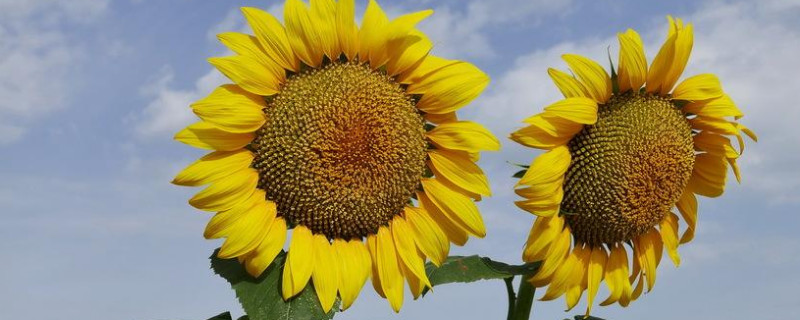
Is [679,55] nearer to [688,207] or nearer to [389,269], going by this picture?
[688,207]

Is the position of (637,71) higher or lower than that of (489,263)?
higher

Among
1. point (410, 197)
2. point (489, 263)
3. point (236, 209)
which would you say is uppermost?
point (236, 209)

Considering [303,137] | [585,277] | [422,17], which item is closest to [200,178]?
[303,137]

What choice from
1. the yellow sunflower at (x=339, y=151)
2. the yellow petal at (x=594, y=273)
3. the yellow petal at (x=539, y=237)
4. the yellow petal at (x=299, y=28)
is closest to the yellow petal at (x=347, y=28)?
the yellow sunflower at (x=339, y=151)

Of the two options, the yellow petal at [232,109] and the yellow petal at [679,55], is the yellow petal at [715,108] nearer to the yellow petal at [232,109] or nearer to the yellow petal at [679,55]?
the yellow petal at [679,55]

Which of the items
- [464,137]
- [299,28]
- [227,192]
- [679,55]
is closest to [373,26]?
[299,28]

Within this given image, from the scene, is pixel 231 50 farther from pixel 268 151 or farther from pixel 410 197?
pixel 410 197

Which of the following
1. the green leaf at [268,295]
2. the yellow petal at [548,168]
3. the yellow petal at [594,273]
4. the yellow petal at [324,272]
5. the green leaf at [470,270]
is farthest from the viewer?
the yellow petal at [594,273]
